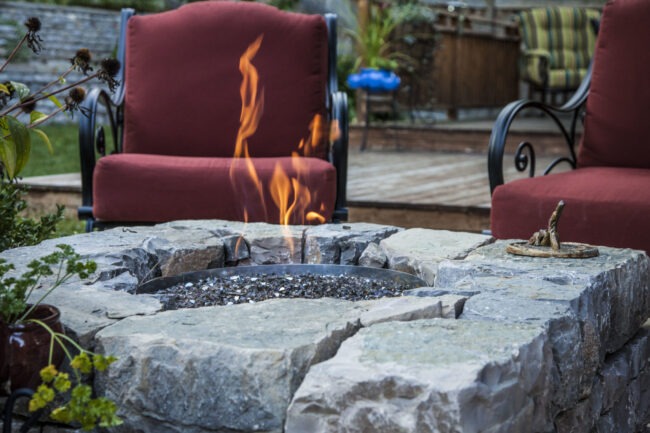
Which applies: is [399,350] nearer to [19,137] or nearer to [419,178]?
[19,137]

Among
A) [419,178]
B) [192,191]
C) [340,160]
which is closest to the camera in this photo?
[192,191]

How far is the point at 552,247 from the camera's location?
84.0 inches

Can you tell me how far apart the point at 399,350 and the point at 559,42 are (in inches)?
321

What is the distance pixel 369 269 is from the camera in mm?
2240

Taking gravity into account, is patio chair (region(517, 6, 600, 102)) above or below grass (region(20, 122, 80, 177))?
above

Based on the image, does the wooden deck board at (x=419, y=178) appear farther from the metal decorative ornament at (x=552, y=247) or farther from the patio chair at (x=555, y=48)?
the metal decorative ornament at (x=552, y=247)

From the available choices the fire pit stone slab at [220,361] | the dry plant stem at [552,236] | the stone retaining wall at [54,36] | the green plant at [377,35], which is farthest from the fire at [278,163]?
the stone retaining wall at [54,36]

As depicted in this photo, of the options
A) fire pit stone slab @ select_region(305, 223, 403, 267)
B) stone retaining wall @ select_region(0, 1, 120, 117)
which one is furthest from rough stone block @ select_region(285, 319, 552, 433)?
stone retaining wall @ select_region(0, 1, 120, 117)

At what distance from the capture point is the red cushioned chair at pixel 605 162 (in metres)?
2.59

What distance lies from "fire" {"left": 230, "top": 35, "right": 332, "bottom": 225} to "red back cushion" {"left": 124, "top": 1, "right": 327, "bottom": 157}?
20 mm

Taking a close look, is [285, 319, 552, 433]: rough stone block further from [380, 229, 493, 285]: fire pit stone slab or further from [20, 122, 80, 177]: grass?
[20, 122, 80, 177]: grass

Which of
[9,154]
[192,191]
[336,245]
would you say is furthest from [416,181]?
[9,154]

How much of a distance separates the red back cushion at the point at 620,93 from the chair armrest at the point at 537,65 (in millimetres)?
5440

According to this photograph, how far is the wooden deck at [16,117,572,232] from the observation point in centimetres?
427
